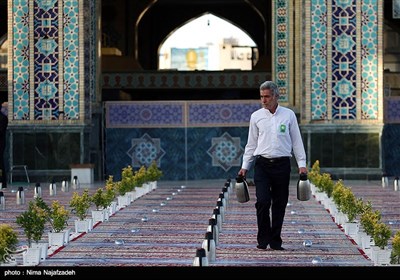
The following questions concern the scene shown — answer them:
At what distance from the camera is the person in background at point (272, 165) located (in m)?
8.13

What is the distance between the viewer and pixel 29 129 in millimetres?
16969

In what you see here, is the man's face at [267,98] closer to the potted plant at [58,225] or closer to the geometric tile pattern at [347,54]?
the potted plant at [58,225]

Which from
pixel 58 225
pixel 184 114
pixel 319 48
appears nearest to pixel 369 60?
pixel 319 48

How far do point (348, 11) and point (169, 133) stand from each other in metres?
3.39

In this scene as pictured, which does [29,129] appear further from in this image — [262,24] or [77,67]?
[262,24]

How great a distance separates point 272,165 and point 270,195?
0.74 ft

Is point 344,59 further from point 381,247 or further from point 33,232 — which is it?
point 33,232

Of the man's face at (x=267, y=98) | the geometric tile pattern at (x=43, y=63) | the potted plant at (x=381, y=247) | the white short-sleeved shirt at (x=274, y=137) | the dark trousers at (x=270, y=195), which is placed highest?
the geometric tile pattern at (x=43, y=63)

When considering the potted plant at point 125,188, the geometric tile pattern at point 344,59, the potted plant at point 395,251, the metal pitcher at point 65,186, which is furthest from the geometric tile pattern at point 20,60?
the potted plant at point 395,251

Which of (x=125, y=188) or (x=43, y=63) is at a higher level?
(x=43, y=63)

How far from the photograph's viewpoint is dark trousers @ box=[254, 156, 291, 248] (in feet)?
26.7

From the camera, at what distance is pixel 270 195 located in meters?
8.19

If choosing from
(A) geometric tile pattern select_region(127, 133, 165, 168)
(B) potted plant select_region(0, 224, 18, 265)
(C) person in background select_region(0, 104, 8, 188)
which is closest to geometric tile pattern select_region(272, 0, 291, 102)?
(A) geometric tile pattern select_region(127, 133, 165, 168)

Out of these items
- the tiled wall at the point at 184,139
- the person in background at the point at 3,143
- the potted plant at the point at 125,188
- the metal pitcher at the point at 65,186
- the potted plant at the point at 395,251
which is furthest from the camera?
the tiled wall at the point at 184,139
